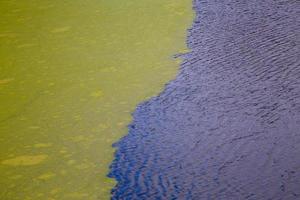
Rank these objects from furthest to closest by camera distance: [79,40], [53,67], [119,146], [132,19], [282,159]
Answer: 1. [132,19]
2. [79,40]
3. [53,67]
4. [119,146]
5. [282,159]

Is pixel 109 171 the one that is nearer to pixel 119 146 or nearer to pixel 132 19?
pixel 119 146

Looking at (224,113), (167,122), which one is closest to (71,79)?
(167,122)

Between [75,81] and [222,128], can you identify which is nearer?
[222,128]

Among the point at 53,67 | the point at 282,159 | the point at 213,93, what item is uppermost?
the point at 53,67

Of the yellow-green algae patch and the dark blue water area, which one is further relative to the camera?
the yellow-green algae patch
